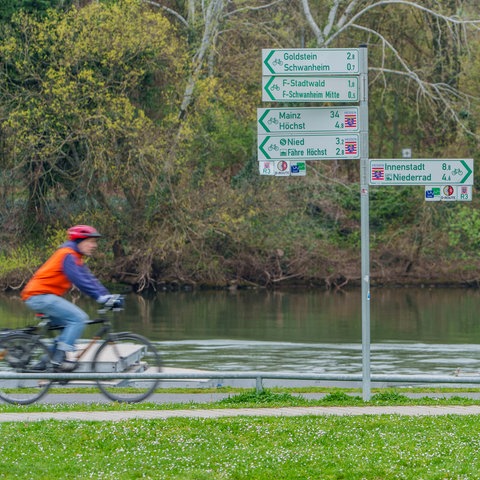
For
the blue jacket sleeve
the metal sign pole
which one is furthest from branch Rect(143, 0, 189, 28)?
the blue jacket sleeve

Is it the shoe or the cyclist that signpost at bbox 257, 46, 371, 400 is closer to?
the cyclist

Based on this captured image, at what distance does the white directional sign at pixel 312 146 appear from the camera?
12.9 m

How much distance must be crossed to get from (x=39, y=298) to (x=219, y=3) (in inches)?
1125

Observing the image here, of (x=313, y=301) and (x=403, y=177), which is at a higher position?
(x=403, y=177)

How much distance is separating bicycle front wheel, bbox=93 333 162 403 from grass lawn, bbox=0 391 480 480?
276cm

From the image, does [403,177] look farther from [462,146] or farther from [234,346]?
[462,146]

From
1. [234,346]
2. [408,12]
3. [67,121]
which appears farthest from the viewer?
[408,12]

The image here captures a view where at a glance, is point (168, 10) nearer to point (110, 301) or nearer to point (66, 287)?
point (66, 287)

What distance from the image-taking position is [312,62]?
12875 millimetres

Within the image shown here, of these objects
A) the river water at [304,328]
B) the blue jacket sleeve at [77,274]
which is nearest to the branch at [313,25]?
the river water at [304,328]

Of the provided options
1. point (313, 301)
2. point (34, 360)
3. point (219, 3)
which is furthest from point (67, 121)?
point (34, 360)

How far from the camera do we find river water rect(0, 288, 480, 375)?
21.8 metres

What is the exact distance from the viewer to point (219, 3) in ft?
132

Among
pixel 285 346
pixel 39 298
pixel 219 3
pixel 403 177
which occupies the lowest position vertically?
pixel 285 346
